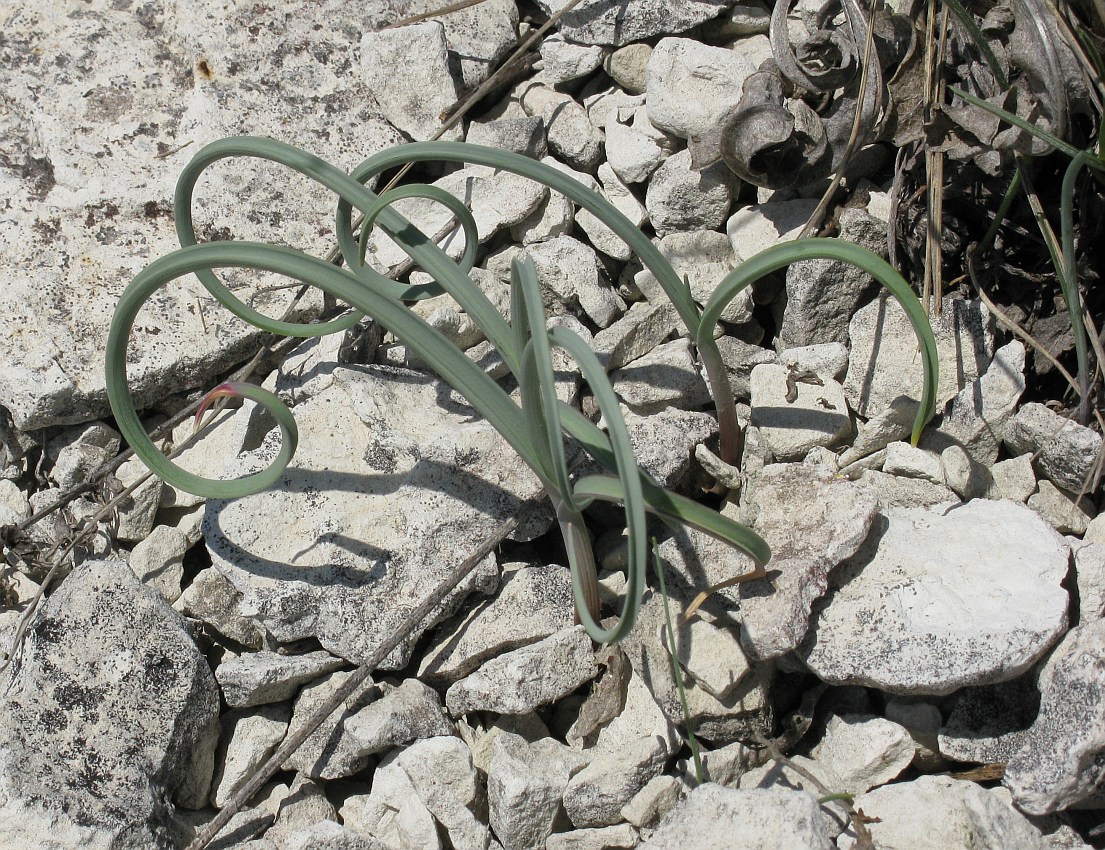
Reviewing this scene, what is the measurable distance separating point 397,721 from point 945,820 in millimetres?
695

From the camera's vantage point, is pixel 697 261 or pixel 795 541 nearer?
pixel 795 541

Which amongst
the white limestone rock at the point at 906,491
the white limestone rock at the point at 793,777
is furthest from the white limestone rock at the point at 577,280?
the white limestone rock at the point at 793,777

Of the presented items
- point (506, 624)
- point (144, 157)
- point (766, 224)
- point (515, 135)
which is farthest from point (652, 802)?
point (144, 157)

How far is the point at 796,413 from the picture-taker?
152cm

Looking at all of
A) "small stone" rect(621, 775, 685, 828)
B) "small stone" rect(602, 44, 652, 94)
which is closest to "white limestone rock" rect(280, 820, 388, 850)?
"small stone" rect(621, 775, 685, 828)

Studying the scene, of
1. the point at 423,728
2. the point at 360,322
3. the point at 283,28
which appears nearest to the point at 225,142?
the point at 360,322

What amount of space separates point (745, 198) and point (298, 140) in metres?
0.88

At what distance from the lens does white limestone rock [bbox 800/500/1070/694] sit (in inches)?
46.9

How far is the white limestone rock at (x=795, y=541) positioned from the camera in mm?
1231

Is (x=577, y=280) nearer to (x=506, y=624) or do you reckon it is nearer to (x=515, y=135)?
(x=515, y=135)

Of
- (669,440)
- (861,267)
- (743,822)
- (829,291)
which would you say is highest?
(861,267)

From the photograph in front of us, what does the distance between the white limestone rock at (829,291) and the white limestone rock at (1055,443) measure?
271 millimetres

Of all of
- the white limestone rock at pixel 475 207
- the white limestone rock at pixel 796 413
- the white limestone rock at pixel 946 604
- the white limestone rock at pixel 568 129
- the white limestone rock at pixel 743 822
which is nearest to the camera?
the white limestone rock at pixel 743 822

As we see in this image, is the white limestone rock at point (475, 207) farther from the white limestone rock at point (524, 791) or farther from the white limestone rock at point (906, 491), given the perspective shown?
the white limestone rock at point (524, 791)
